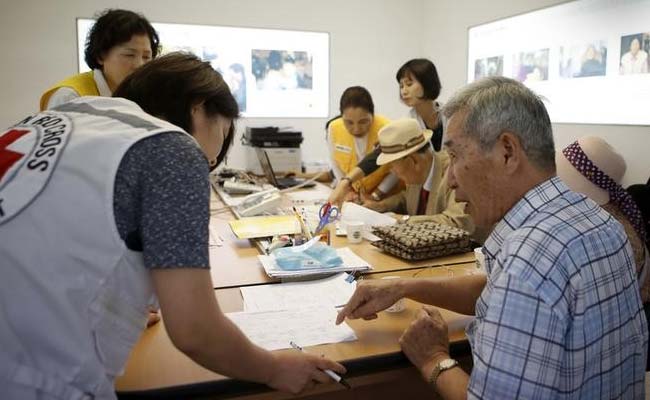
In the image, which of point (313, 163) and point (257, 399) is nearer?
point (257, 399)

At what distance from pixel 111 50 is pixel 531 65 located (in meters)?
3.14

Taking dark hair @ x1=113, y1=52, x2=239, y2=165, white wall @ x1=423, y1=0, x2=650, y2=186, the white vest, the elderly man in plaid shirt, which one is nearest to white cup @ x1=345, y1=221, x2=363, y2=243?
the elderly man in plaid shirt

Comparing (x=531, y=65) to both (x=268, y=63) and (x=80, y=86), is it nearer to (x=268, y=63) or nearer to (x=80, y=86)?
(x=268, y=63)

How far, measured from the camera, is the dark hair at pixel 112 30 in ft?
6.68

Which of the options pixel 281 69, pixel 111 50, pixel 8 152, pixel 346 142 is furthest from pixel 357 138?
pixel 8 152

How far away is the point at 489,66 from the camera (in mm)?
4434

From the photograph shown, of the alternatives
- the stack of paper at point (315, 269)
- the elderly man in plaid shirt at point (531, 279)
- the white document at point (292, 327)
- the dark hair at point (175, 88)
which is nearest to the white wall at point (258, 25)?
the stack of paper at point (315, 269)

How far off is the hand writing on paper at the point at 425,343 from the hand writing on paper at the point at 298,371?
192 mm

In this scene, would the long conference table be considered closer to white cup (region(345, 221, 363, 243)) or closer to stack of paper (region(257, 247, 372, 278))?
stack of paper (region(257, 247, 372, 278))

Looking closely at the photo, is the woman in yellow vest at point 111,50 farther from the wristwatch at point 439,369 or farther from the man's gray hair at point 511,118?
the wristwatch at point 439,369

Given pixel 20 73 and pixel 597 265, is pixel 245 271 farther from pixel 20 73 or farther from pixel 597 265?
pixel 20 73

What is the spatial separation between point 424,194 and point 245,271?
1213mm

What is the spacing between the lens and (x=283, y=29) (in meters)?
4.89

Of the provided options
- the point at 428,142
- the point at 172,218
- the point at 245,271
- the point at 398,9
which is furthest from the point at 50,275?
the point at 398,9
